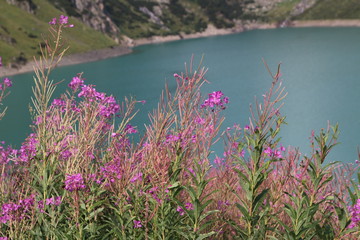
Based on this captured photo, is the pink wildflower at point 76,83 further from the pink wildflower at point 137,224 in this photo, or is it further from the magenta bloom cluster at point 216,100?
the pink wildflower at point 137,224

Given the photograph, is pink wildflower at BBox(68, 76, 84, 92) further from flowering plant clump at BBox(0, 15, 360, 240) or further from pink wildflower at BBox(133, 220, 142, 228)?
pink wildflower at BBox(133, 220, 142, 228)

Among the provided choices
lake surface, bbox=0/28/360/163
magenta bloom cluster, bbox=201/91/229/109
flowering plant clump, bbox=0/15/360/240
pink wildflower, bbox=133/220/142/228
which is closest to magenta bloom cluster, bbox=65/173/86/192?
flowering plant clump, bbox=0/15/360/240

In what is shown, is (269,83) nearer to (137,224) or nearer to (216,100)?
(216,100)

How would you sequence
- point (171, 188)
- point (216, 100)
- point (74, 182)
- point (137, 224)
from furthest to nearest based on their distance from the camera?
point (216, 100) < point (137, 224) < point (171, 188) < point (74, 182)

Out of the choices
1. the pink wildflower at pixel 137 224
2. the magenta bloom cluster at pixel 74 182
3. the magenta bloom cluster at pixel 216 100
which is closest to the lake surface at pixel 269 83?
the magenta bloom cluster at pixel 216 100

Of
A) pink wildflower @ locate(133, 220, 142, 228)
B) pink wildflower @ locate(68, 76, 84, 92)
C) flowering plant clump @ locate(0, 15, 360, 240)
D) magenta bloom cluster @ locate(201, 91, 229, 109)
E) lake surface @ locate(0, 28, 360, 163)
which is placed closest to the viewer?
flowering plant clump @ locate(0, 15, 360, 240)

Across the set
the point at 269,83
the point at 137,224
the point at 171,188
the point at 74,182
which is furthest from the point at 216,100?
the point at 269,83

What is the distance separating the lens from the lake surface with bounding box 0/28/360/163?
6064 centimetres

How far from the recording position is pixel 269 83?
9956 cm

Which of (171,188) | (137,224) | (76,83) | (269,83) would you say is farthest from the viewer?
(269,83)

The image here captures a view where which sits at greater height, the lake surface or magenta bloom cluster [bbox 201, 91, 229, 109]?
the lake surface

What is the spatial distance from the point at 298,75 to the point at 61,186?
101077 mm

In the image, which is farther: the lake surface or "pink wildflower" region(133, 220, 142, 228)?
the lake surface

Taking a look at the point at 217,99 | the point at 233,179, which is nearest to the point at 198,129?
the point at 217,99
